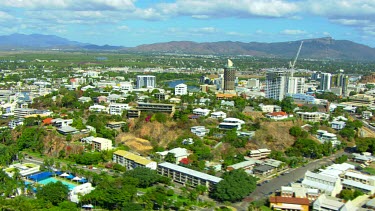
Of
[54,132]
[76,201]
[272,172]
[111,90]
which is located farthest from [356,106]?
[76,201]

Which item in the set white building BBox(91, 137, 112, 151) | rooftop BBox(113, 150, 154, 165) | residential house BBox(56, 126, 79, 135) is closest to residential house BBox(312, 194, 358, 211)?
rooftop BBox(113, 150, 154, 165)

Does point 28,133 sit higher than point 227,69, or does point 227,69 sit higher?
point 227,69

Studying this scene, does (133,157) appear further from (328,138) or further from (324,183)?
(328,138)

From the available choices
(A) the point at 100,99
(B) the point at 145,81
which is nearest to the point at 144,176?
(A) the point at 100,99

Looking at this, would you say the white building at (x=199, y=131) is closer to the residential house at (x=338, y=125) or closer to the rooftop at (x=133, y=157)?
the rooftop at (x=133, y=157)

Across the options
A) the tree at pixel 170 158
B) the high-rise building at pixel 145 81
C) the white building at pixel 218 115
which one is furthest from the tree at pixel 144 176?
the high-rise building at pixel 145 81

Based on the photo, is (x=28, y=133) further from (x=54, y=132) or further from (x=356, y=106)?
(x=356, y=106)
